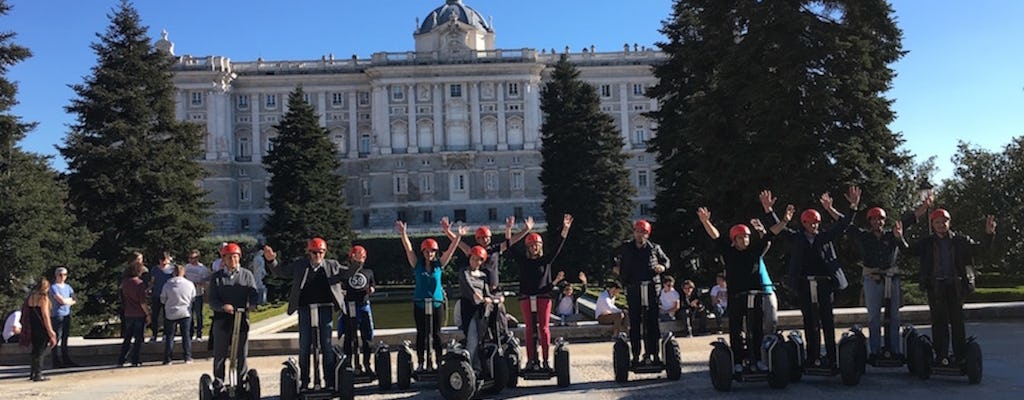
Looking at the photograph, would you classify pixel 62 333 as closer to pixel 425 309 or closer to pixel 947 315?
pixel 425 309

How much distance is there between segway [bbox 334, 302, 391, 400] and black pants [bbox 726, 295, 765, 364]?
3792 millimetres

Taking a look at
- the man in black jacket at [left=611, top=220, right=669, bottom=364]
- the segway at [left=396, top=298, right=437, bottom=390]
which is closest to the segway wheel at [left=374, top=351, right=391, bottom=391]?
the segway at [left=396, top=298, right=437, bottom=390]

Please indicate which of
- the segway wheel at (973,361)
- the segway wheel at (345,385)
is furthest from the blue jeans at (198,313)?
the segway wheel at (973,361)

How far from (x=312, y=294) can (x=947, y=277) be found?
6721mm

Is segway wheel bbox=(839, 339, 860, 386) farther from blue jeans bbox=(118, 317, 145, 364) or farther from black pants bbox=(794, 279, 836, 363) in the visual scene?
blue jeans bbox=(118, 317, 145, 364)

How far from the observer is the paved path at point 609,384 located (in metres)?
8.63

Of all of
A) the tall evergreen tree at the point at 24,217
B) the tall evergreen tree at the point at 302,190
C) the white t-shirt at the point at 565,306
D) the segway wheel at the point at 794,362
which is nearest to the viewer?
the segway wheel at the point at 794,362

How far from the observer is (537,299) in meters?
9.73

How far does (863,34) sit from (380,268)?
3663 cm

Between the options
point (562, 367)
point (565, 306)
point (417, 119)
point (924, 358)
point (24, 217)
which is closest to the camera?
point (924, 358)

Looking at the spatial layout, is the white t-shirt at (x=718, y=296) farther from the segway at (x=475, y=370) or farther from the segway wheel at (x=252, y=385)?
the segway wheel at (x=252, y=385)

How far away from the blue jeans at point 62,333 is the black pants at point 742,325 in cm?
959

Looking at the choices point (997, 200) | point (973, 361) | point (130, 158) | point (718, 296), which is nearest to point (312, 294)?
point (973, 361)

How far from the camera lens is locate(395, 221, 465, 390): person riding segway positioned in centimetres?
959
